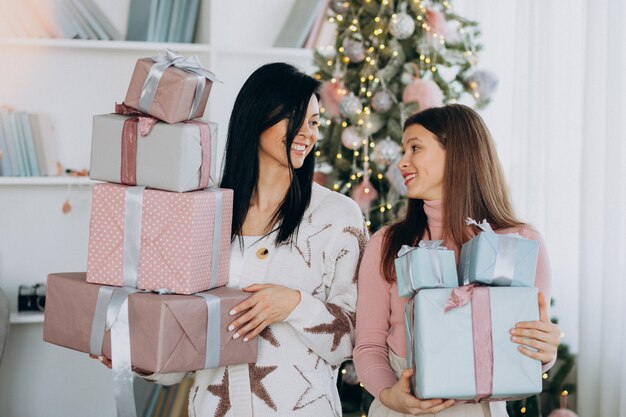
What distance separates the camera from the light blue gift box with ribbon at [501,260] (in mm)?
1613

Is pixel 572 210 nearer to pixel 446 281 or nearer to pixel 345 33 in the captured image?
pixel 345 33

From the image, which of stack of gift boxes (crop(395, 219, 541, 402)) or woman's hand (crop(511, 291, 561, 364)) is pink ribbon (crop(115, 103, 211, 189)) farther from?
woman's hand (crop(511, 291, 561, 364))

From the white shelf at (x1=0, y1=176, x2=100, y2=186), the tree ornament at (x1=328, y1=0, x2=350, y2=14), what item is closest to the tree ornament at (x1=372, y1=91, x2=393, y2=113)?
the tree ornament at (x1=328, y1=0, x2=350, y2=14)

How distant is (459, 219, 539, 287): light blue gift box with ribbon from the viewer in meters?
1.61

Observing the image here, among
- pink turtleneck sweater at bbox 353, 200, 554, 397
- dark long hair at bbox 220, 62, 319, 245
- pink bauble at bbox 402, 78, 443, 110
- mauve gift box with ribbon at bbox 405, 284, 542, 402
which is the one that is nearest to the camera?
mauve gift box with ribbon at bbox 405, 284, 542, 402

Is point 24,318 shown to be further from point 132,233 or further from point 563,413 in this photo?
point 563,413

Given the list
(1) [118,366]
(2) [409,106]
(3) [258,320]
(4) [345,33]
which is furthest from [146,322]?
(4) [345,33]

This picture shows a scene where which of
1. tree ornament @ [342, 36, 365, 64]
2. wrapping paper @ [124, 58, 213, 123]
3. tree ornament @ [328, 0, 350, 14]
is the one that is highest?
tree ornament @ [328, 0, 350, 14]

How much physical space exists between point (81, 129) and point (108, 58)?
31 cm

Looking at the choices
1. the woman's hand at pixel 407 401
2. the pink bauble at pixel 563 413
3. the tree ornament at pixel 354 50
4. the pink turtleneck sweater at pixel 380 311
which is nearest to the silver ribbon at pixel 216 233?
the pink turtleneck sweater at pixel 380 311

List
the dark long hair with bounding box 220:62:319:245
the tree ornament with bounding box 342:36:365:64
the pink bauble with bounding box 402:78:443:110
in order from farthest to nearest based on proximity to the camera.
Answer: the tree ornament with bounding box 342:36:365:64 < the pink bauble with bounding box 402:78:443:110 < the dark long hair with bounding box 220:62:319:245

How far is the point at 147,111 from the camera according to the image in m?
1.72

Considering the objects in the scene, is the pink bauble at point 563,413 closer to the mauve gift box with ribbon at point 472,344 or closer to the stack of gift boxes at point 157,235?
the mauve gift box with ribbon at point 472,344

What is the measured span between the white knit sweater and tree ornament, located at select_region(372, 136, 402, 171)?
1.10 m
